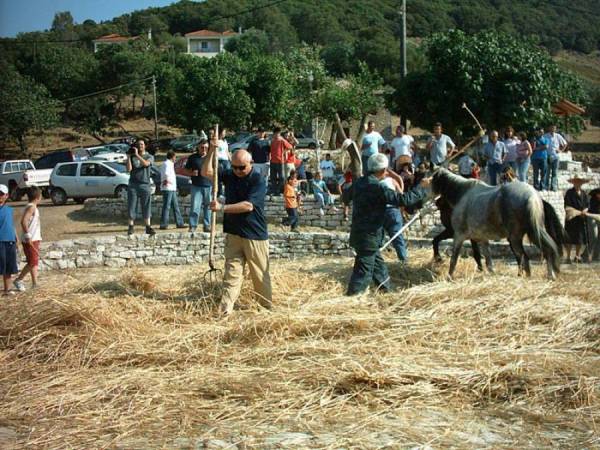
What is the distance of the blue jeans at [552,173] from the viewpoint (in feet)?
61.7

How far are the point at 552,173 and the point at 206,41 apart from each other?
3166 inches

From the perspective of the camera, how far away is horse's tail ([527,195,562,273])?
9.41 meters

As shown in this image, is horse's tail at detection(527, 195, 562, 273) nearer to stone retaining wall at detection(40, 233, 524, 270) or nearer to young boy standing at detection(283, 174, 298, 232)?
stone retaining wall at detection(40, 233, 524, 270)

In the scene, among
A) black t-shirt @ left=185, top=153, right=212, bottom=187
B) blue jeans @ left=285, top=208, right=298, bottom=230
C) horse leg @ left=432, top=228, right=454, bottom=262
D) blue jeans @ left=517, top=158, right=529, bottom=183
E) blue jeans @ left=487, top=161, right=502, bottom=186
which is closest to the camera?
horse leg @ left=432, top=228, right=454, bottom=262

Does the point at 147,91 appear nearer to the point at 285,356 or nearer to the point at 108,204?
the point at 108,204

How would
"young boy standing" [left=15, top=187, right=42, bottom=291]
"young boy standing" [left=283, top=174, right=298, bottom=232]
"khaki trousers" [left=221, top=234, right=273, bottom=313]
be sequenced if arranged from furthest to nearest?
"young boy standing" [left=283, top=174, right=298, bottom=232] → "young boy standing" [left=15, top=187, right=42, bottom=291] → "khaki trousers" [left=221, top=234, right=273, bottom=313]

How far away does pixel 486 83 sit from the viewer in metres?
23.0

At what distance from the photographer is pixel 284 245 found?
14141 millimetres

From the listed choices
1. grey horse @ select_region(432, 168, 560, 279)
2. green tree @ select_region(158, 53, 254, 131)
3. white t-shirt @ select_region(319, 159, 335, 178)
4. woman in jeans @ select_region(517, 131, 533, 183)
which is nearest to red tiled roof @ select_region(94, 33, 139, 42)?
green tree @ select_region(158, 53, 254, 131)

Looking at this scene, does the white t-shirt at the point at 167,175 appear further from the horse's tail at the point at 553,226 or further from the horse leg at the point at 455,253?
the horse's tail at the point at 553,226

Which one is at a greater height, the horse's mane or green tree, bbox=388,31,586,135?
green tree, bbox=388,31,586,135

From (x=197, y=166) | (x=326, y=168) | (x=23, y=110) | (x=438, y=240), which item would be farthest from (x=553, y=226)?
(x=23, y=110)

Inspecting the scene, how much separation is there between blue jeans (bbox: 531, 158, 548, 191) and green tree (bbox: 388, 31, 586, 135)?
3719 millimetres

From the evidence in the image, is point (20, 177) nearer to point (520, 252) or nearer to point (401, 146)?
point (401, 146)
